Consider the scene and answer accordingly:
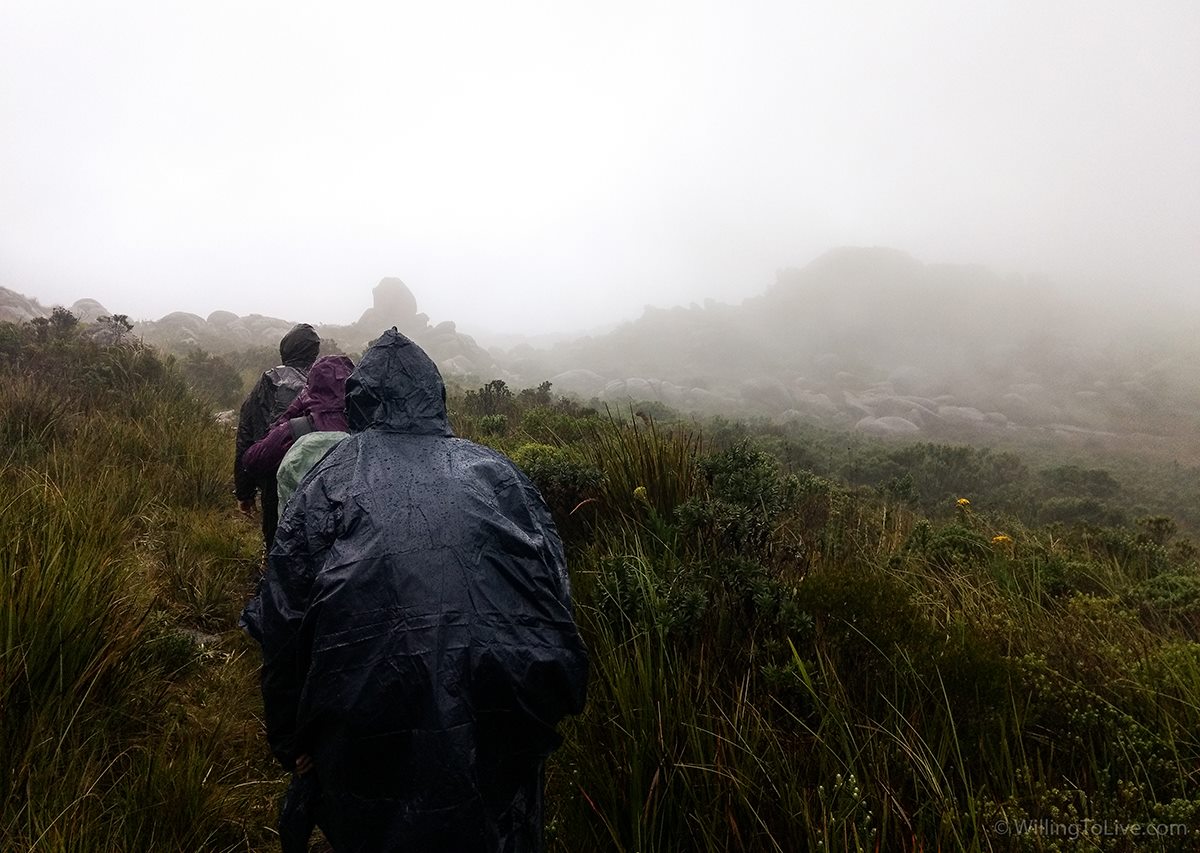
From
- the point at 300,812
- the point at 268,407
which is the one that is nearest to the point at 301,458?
the point at 268,407

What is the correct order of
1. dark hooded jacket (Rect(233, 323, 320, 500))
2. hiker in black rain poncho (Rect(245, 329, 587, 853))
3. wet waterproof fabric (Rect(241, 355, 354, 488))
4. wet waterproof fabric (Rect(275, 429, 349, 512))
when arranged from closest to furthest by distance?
hiker in black rain poncho (Rect(245, 329, 587, 853))
wet waterproof fabric (Rect(275, 429, 349, 512))
wet waterproof fabric (Rect(241, 355, 354, 488))
dark hooded jacket (Rect(233, 323, 320, 500))

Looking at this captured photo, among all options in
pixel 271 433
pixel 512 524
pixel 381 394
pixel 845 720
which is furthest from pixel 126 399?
pixel 845 720

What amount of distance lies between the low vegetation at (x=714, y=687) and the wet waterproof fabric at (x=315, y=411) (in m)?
0.94

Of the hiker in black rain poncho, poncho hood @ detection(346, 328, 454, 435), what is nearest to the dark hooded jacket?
poncho hood @ detection(346, 328, 454, 435)

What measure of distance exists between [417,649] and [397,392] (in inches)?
34.7

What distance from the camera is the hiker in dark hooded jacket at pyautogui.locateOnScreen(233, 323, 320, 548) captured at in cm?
390

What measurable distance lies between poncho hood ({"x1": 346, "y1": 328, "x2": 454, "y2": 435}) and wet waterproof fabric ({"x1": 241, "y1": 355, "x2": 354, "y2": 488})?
1396 millimetres

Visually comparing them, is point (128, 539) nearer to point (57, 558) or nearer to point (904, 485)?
point (57, 558)

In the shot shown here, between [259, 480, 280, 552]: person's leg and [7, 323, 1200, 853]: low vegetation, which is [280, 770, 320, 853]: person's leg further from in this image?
[259, 480, 280, 552]: person's leg

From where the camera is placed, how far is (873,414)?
137 feet

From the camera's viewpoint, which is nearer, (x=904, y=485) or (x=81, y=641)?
(x=81, y=641)

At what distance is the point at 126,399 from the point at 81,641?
718cm

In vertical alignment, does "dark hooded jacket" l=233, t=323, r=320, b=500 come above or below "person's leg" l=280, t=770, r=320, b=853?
above

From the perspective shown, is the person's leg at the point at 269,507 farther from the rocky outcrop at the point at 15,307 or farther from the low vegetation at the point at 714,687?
the rocky outcrop at the point at 15,307
